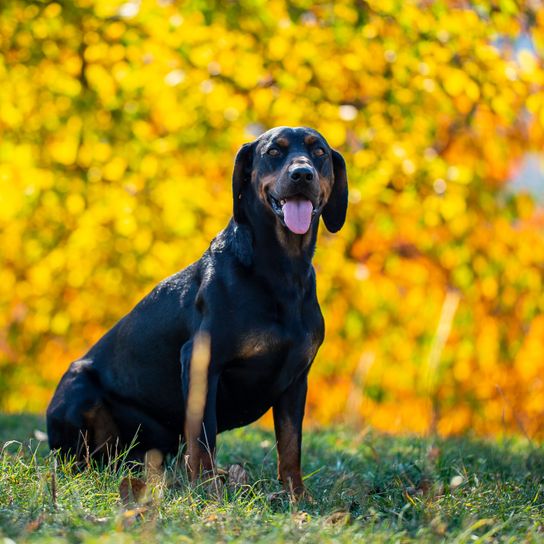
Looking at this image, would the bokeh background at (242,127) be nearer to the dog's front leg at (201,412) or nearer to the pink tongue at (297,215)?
the pink tongue at (297,215)

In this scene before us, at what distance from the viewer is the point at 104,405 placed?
5297 mm

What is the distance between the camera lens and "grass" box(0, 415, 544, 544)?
3336mm

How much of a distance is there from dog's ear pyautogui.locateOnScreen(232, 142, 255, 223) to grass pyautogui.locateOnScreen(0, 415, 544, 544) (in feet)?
4.32

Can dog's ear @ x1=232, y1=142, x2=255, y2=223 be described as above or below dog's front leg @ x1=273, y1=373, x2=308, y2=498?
above

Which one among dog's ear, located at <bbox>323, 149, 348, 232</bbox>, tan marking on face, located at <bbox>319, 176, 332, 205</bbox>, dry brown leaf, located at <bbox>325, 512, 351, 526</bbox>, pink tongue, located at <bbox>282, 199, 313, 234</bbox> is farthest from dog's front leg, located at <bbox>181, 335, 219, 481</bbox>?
dog's ear, located at <bbox>323, 149, 348, 232</bbox>

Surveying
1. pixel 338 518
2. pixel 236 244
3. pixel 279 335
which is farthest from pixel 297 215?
pixel 338 518

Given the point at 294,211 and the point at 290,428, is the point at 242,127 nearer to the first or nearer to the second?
the point at 294,211

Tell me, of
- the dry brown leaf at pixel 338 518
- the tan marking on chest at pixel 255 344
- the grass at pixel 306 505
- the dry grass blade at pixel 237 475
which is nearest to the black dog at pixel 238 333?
the tan marking on chest at pixel 255 344

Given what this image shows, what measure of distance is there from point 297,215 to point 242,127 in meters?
4.79

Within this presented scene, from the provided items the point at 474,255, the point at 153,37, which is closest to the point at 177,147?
the point at 153,37

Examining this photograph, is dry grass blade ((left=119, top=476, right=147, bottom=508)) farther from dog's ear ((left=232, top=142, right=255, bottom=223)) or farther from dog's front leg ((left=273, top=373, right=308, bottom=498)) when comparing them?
dog's ear ((left=232, top=142, right=255, bottom=223))

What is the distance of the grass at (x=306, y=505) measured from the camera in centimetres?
334

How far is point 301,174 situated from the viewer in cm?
466

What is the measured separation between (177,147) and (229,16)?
1966 millimetres
